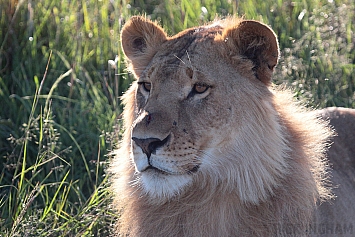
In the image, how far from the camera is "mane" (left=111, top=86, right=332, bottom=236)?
9.65 ft

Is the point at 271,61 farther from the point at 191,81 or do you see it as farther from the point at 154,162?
the point at 154,162

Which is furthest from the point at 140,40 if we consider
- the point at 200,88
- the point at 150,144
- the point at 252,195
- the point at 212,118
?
the point at 252,195

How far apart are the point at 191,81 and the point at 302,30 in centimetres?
293

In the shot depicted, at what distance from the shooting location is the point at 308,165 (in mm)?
3115

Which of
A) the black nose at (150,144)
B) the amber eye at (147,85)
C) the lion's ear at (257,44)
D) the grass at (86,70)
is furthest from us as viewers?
the grass at (86,70)

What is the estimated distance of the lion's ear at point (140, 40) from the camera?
3.38 metres

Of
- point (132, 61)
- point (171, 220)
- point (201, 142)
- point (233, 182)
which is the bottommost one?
point (171, 220)

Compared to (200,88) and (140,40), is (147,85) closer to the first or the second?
(200,88)

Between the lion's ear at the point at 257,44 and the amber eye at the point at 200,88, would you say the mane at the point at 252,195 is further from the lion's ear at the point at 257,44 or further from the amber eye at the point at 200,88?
the amber eye at the point at 200,88

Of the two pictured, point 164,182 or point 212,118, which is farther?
point 212,118

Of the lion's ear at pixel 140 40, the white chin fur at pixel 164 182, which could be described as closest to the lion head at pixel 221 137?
the white chin fur at pixel 164 182

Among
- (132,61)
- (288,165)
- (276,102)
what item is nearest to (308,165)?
(288,165)

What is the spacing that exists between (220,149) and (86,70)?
253cm

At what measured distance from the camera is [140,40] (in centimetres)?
353
